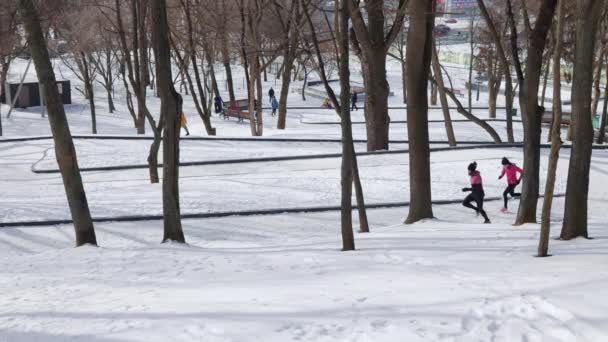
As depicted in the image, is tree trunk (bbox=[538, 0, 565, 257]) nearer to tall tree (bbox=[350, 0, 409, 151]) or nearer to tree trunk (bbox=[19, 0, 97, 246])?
tree trunk (bbox=[19, 0, 97, 246])

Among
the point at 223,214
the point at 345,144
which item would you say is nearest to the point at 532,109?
the point at 345,144

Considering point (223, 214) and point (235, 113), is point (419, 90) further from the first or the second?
point (235, 113)

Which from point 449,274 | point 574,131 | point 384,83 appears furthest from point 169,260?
point 384,83

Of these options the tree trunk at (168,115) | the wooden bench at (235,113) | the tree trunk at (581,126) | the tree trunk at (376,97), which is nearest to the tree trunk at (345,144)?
the tree trunk at (168,115)

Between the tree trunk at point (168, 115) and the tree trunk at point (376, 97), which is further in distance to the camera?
the tree trunk at point (376, 97)

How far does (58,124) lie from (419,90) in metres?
6.09

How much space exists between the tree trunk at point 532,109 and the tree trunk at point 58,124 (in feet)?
24.3

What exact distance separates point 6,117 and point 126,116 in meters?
7.22

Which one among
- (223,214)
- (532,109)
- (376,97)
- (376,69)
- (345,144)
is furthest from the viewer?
(376,97)

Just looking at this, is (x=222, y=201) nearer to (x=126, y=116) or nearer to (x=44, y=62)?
(x=44, y=62)

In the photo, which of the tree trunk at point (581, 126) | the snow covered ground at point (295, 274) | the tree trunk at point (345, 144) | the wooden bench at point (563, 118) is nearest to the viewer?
the snow covered ground at point (295, 274)

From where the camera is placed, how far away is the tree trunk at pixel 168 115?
429 inches

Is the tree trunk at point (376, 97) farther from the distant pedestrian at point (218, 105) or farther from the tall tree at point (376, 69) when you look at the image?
the distant pedestrian at point (218, 105)

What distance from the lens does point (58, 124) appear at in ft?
36.7
